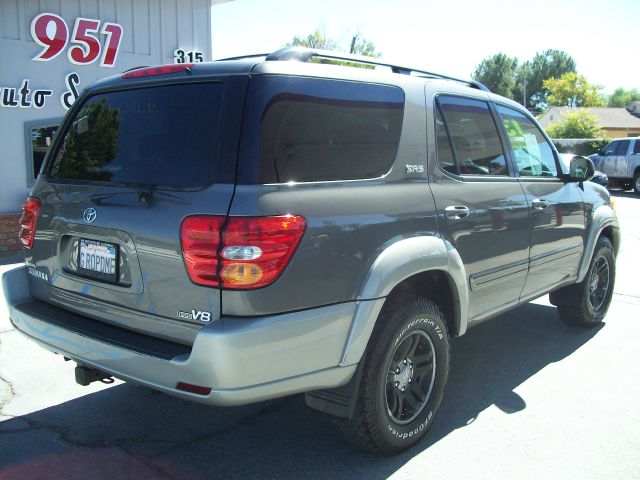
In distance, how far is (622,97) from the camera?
122m

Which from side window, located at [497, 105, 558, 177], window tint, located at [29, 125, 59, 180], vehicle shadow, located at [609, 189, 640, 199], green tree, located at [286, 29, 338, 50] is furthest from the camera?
green tree, located at [286, 29, 338, 50]

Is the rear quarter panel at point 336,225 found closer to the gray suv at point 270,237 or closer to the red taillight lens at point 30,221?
the gray suv at point 270,237

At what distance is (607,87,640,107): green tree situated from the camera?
119938 mm

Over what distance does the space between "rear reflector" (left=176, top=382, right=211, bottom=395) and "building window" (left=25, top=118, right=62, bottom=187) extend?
8.53 m

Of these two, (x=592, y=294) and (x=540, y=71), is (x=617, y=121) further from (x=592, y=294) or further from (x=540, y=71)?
(x=592, y=294)

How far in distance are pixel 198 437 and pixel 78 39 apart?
8.87 metres

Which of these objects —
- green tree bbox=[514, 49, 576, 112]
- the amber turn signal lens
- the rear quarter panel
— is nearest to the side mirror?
the rear quarter panel

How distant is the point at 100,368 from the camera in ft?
9.14

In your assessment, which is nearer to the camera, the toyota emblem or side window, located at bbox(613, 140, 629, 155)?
the toyota emblem

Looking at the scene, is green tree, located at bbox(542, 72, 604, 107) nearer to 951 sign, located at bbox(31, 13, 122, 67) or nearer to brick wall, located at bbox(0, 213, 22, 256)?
951 sign, located at bbox(31, 13, 122, 67)

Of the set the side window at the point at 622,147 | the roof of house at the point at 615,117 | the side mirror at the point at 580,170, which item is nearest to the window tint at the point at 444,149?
the side mirror at the point at 580,170

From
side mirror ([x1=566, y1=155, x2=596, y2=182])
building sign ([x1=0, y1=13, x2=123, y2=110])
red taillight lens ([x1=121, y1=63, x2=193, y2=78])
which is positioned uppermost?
building sign ([x1=0, y1=13, x2=123, y2=110])

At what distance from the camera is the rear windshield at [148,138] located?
2654mm

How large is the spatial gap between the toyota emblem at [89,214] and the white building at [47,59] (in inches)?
289
